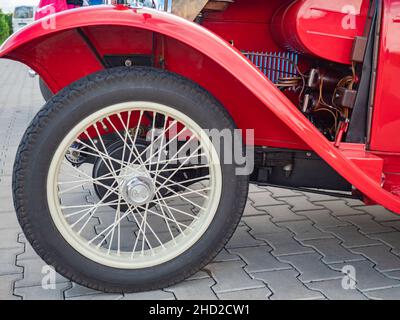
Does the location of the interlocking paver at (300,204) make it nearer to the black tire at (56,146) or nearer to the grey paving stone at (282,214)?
the grey paving stone at (282,214)

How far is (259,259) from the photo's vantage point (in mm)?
2635

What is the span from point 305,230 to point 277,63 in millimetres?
958

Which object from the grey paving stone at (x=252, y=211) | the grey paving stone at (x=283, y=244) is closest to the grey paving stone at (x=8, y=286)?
the grey paving stone at (x=283, y=244)

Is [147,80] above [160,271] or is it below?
above

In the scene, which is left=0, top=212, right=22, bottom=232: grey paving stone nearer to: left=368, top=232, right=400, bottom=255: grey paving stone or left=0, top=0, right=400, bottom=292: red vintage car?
left=0, top=0, right=400, bottom=292: red vintage car

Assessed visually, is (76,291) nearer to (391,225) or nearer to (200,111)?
(200,111)

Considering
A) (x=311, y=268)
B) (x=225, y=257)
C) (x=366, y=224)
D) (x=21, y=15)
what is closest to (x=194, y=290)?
(x=225, y=257)

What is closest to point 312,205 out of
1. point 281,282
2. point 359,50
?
point 281,282

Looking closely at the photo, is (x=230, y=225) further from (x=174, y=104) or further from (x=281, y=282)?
(x=174, y=104)

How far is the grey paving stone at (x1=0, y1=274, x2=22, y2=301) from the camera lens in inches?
88.5

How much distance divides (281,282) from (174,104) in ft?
3.06

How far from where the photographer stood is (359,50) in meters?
2.29

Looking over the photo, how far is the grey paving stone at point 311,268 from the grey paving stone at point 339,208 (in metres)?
0.68

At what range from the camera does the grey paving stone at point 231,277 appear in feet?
7.68
